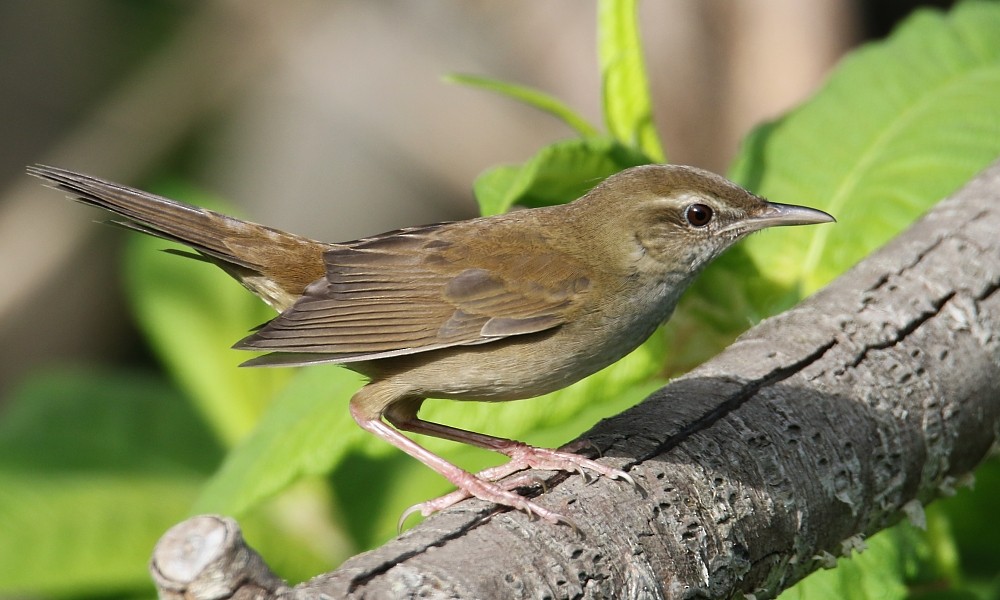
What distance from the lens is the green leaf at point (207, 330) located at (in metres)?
4.37

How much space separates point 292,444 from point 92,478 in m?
Result: 1.58

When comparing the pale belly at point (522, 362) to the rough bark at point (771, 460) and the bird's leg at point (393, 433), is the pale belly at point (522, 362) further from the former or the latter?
the rough bark at point (771, 460)

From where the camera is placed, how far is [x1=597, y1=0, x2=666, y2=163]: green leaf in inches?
136

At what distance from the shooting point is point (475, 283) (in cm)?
313

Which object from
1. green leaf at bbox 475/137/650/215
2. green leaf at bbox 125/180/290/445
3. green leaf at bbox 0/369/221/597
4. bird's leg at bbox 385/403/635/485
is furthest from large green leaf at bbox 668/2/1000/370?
green leaf at bbox 0/369/221/597

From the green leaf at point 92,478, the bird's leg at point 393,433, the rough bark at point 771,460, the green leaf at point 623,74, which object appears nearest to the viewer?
the rough bark at point 771,460

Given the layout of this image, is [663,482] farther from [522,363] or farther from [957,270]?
[957,270]

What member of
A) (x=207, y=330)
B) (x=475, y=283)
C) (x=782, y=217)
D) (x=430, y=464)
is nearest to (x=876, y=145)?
(x=782, y=217)

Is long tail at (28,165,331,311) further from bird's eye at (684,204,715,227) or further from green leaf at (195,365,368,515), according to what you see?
bird's eye at (684,204,715,227)

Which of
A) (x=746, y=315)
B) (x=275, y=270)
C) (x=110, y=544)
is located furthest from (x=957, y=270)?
(x=110, y=544)

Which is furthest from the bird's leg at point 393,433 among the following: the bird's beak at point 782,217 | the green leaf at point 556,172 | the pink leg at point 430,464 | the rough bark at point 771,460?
the bird's beak at point 782,217

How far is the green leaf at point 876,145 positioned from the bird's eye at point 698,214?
0.41 meters

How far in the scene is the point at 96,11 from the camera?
923cm

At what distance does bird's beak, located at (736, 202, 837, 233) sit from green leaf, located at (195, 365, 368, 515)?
121cm
